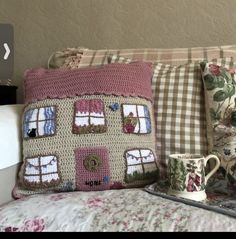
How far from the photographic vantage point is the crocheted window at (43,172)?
3.31ft

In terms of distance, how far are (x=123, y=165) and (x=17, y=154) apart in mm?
301

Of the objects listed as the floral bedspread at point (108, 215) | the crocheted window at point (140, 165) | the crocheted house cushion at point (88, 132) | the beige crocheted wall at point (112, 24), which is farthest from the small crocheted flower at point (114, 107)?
the beige crocheted wall at point (112, 24)

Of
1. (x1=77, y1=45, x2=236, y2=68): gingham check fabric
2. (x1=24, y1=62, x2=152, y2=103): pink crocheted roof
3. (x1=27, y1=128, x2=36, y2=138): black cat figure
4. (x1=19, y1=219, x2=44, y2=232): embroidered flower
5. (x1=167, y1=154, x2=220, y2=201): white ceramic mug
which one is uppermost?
(x1=77, y1=45, x2=236, y2=68): gingham check fabric

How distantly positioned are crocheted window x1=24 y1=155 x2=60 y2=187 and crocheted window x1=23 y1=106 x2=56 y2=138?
69 mm

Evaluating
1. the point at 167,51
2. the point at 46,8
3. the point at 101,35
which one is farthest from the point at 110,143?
the point at 46,8

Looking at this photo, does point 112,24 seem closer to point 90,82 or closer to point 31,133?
point 90,82

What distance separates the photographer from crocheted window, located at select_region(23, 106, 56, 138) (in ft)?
3.43

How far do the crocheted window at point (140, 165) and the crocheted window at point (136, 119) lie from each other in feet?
0.19

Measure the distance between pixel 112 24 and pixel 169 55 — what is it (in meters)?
0.42

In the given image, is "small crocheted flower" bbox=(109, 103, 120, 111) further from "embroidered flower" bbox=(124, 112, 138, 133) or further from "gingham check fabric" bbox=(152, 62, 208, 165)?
"gingham check fabric" bbox=(152, 62, 208, 165)

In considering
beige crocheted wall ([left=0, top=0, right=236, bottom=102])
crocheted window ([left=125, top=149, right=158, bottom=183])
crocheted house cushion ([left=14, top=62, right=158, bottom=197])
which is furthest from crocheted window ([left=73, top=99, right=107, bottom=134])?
beige crocheted wall ([left=0, top=0, right=236, bottom=102])

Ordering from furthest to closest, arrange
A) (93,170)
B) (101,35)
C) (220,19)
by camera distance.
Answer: (101,35) → (220,19) → (93,170)

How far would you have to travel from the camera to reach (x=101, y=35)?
5.45 feet
